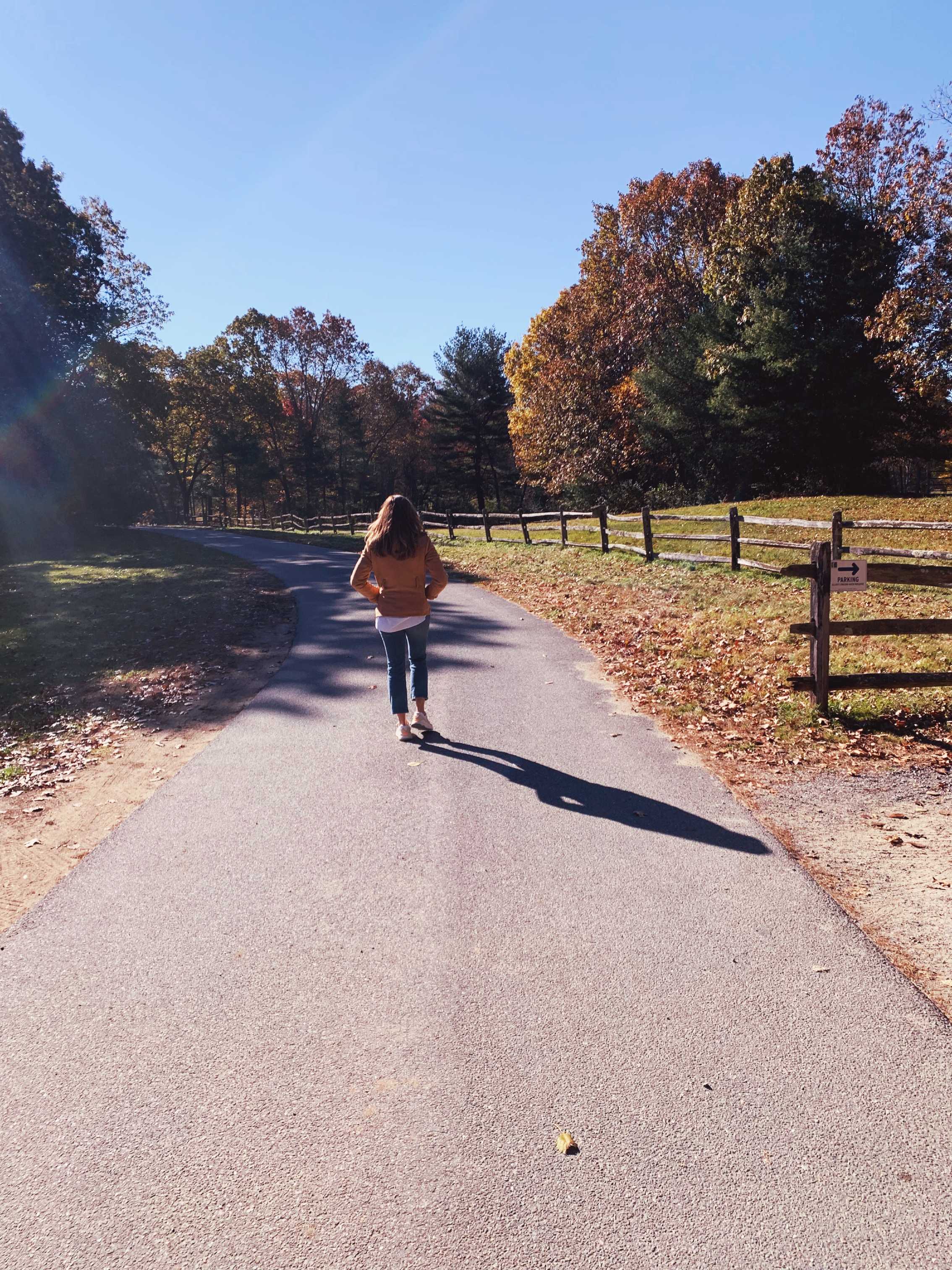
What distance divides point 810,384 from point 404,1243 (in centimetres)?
3149

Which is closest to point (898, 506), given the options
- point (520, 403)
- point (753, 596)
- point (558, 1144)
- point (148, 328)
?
point (753, 596)

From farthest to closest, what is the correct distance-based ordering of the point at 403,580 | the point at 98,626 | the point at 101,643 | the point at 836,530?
1. the point at 836,530
2. the point at 98,626
3. the point at 101,643
4. the point at 403,580

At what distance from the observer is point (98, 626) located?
1413cm

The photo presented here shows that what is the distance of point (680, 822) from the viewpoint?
5.28 m

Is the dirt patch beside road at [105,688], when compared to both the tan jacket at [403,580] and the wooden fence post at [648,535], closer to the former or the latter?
the tan jacket at [403,580]

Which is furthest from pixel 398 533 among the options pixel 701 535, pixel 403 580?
pixel 701 535

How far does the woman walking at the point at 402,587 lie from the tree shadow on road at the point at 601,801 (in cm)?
58

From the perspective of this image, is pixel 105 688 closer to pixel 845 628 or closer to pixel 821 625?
pixel 821 625

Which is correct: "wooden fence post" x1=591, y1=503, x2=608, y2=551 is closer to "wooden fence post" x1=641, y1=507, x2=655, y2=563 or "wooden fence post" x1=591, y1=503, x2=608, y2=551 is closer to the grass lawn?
"wooden fence post" x1=641, y1=507, x2=655, y2=563

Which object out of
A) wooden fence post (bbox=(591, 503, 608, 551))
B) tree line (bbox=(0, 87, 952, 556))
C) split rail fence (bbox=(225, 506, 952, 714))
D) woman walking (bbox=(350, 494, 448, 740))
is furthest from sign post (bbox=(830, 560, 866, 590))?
tree line (bbox=(0, 87, 952, 556))

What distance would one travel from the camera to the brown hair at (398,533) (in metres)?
6.67

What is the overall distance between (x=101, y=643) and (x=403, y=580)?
811 centimetres

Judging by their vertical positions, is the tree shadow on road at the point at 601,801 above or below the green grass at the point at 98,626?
below

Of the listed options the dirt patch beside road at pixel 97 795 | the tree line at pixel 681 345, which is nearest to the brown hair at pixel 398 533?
the dirt patch beside road at pixel 97 795
